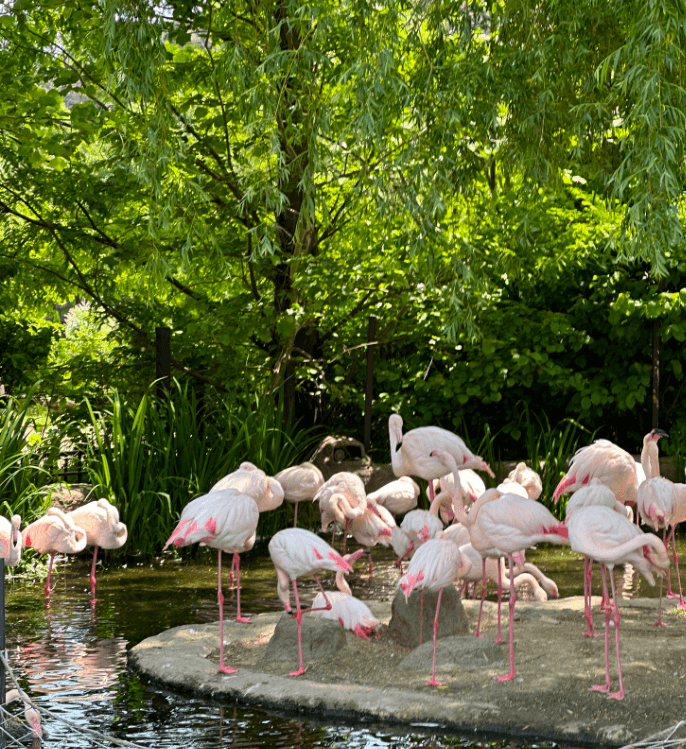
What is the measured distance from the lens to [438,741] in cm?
409

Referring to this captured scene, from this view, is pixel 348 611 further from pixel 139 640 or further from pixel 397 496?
pixel 397 496

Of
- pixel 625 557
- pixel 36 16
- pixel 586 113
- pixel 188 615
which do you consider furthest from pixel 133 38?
pixel 36 16

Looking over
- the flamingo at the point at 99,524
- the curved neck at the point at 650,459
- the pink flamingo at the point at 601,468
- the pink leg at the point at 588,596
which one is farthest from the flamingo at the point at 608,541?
the flamingo at the point at 99,524

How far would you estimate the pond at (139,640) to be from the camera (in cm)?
412

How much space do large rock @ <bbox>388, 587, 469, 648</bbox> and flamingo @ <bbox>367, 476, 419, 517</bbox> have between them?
7.78ft

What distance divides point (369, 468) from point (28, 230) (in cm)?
423

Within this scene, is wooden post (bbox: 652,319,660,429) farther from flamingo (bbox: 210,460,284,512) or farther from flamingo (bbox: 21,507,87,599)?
flamingo (bbox: 21,507,87,599)

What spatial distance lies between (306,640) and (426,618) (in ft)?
2.10

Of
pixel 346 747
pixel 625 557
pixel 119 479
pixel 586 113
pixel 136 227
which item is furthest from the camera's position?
pixel 136 227

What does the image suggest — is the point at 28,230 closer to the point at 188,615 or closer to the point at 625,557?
the point at 188,615

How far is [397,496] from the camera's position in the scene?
311 inches

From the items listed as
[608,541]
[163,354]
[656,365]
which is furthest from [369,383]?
[608,541]

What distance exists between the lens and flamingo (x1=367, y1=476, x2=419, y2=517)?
7.88 m

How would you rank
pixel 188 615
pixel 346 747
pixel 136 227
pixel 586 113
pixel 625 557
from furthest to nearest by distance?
1. pixel 136 227
2. pixel 188 615
3. pixel 586 113
4. pixel 625 557
5. pixel 346 747
